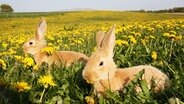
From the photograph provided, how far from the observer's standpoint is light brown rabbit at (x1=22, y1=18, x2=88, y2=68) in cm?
671

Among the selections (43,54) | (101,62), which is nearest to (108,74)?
(101,62)

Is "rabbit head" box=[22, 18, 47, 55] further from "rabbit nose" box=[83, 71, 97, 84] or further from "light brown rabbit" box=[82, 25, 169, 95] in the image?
"rabbit nose" box=[83, 71, 97, 84]

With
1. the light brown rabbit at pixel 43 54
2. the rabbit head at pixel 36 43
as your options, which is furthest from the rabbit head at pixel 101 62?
the rabbit head at pixel 36 43

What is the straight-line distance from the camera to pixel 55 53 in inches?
289

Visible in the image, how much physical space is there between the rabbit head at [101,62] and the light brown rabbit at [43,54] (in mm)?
1489

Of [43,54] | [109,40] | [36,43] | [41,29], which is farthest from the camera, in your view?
[36,43]

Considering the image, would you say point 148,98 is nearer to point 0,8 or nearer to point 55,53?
point 55,53

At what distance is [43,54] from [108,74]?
11.4ft

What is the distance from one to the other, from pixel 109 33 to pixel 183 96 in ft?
4.57

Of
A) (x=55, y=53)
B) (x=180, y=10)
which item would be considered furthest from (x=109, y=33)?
(x=180, y=10)

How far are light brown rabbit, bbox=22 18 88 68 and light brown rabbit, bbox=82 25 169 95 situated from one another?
5.05ft

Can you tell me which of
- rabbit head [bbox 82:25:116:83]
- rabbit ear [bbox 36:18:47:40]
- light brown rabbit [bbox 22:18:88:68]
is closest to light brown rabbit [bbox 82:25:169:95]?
rabbit head [bbox 82:25:116:83]

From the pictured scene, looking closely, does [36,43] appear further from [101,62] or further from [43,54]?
[101,62]

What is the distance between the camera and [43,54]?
7801 millimetres
